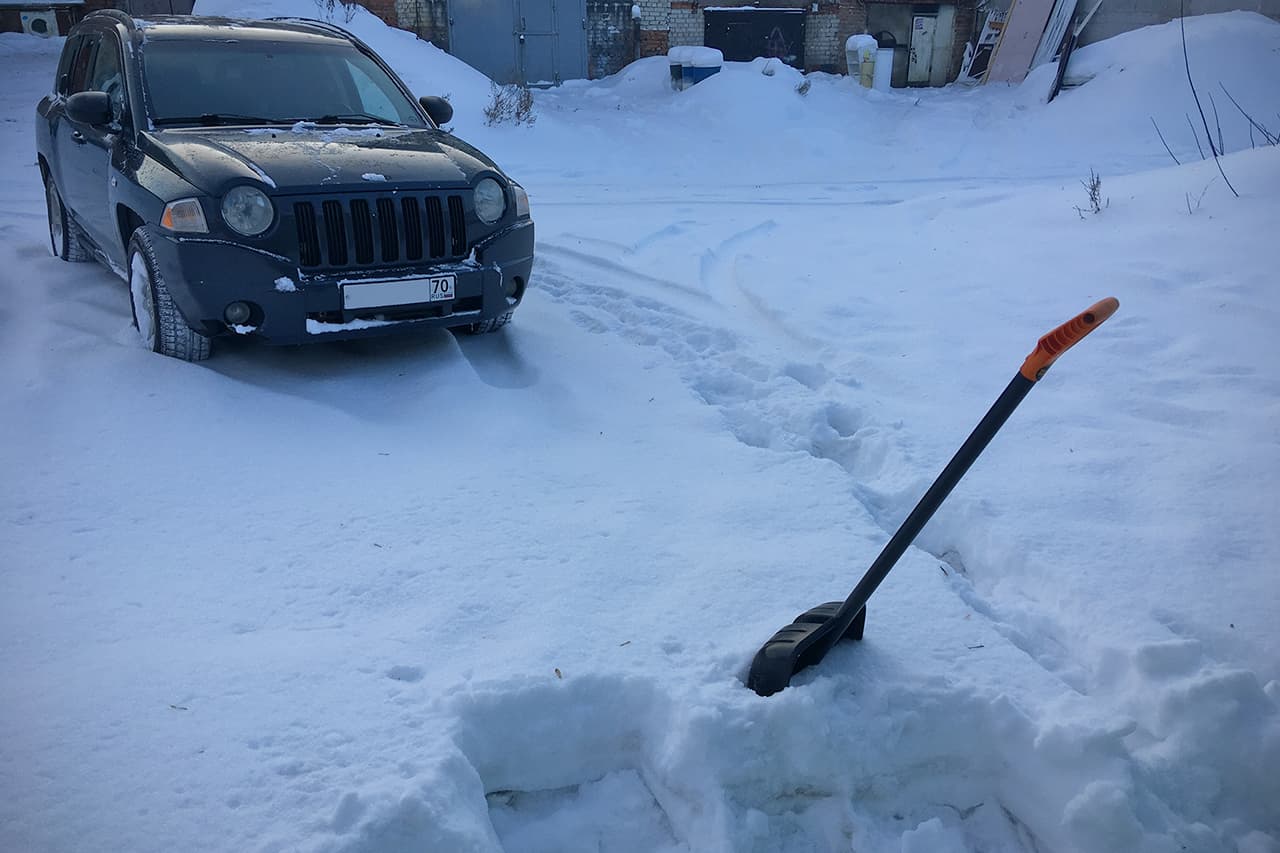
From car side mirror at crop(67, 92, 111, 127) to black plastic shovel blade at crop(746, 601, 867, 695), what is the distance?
4385 mm

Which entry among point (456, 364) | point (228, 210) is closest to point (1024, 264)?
point (456, 364)

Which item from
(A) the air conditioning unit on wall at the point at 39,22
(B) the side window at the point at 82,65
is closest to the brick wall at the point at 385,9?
(A) the air conditioning unit on wall at the point at 39,22

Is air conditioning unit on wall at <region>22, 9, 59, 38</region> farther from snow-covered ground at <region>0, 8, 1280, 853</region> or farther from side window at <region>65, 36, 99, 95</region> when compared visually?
snow-covered ground at <region>0, 8, 1280, 853</region>

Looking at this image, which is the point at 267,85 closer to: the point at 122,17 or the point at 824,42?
the point at 122,17

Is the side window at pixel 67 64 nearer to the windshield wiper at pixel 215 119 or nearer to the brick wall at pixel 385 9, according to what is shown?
the windshield wiper at pixel 215 119

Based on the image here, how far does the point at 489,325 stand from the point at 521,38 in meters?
15.2

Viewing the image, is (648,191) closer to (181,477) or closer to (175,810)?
(181,477)

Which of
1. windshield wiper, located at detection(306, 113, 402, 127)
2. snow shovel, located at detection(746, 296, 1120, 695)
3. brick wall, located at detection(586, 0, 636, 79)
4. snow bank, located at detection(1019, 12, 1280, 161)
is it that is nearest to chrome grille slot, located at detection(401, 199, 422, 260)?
windshield wiper, located at detection(306, 113, 402, 127)

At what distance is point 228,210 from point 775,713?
10.5 ft

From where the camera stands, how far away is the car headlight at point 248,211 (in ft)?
12.8

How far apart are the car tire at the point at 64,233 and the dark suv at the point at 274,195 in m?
0.35

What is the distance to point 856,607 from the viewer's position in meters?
2.32

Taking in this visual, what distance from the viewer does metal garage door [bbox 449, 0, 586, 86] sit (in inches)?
696

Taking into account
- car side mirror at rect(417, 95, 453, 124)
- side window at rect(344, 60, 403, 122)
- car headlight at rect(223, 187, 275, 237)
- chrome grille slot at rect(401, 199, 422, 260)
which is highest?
side window at rect(344, 60, 403, 122)
